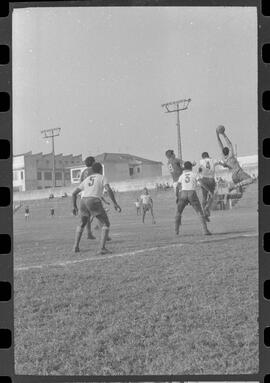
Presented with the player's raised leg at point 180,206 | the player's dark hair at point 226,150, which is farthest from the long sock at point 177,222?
the player's dark hair at point 226,150

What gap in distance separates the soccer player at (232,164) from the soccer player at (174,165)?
0.59 feet

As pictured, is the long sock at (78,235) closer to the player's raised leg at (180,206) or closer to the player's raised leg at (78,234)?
the player's raised leg at (78,234)

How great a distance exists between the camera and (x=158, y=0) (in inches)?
92.7

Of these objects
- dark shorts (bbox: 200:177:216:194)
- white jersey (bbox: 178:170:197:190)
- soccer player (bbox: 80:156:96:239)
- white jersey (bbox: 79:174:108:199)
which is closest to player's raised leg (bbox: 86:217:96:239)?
soccer player (bbox: 80:156:96:239)

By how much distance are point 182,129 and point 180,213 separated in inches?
17.7

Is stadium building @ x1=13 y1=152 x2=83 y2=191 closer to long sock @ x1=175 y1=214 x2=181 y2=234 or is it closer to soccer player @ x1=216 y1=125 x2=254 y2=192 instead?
long sock @ x1=175 y1=214 x2=181 y2=234

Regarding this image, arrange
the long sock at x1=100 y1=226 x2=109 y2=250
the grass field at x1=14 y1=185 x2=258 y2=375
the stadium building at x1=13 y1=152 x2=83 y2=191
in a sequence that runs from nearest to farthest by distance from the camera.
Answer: the grass field at x1=14 y1=185 x2=258 y2=375
the stadium building at x1=13 y1=152 x2=83 y2=191
the long sock at x1=100 y1=226 x2=109 y2=250

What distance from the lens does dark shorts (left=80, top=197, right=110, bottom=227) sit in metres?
2.55

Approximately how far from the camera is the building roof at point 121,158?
98.8 inches

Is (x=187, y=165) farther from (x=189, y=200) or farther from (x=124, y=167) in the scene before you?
(x=124, y=167)

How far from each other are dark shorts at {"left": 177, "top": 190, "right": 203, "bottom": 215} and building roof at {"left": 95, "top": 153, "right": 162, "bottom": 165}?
219mm

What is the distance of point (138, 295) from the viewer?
2.43 m

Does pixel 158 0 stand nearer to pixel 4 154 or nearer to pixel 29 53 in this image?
pixel 29 53

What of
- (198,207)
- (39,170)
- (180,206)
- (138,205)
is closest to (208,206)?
(198,207)
